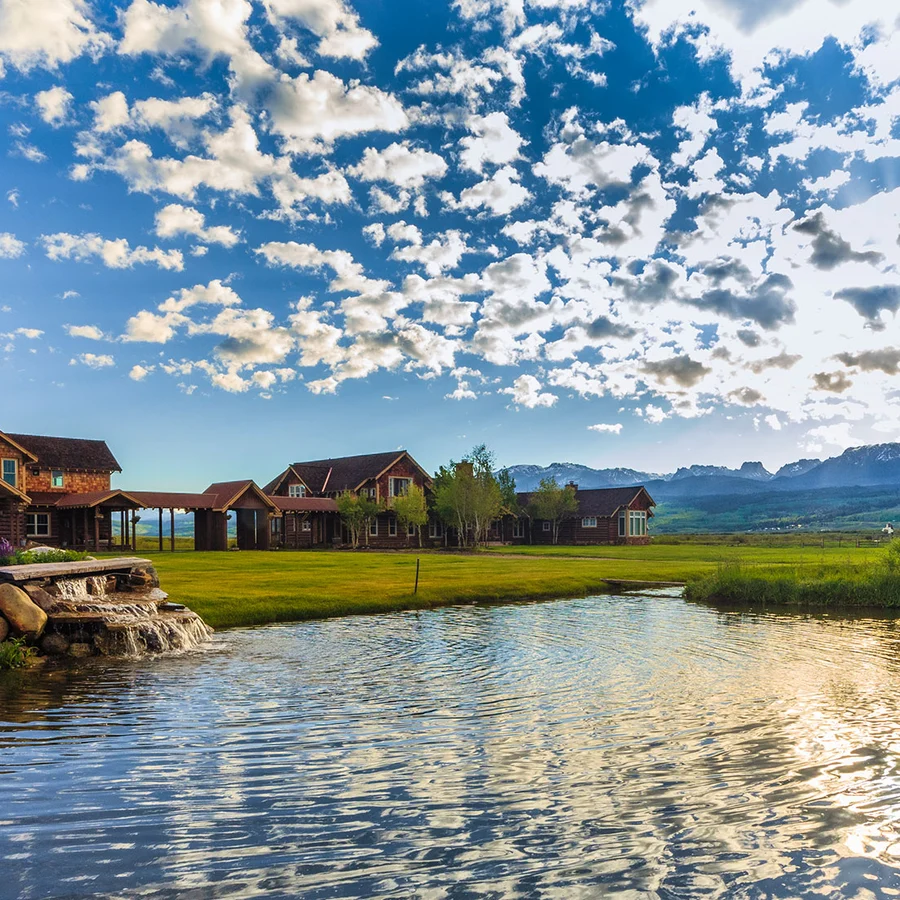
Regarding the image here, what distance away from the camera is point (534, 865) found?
21.5ft

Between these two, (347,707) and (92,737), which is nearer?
(92,737)

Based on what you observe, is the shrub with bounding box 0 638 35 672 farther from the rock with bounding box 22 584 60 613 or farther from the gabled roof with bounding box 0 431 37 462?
the gabled roof with bounding box 0 431 37 462

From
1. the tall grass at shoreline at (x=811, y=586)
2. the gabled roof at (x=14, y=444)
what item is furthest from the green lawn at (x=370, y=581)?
the gabled roof at (x=14, y=444)

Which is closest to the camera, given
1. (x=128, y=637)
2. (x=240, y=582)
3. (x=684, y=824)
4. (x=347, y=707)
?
(x=684, y=824)

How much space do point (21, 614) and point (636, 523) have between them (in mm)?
73440

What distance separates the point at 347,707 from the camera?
12320 millimetres

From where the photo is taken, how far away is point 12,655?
16.2m

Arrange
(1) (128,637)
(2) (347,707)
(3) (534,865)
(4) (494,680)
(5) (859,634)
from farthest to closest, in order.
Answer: (5) (859,634) < (1) (128,637) < (4) (494,680) < (2) (347,707) < (3) (534,865)

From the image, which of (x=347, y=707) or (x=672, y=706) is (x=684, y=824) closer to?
(x=672, y=706)

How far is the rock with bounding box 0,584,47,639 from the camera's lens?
17.1 metres

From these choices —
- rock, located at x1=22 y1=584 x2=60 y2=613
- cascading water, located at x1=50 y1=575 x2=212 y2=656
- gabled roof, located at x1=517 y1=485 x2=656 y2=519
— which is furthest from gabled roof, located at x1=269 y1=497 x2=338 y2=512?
rock, located at x1=22 y1=584 x2=60 y2=613

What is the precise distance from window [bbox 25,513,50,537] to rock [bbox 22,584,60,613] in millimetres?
42585

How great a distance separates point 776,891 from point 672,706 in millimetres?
6540

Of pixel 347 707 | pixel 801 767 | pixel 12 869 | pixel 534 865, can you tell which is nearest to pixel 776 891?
pixel 534 865
